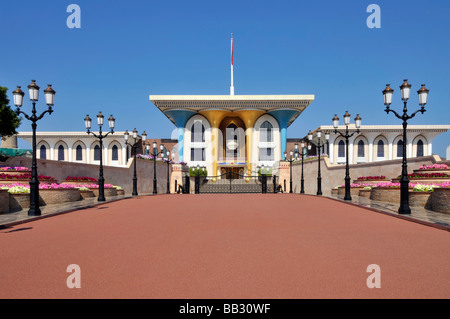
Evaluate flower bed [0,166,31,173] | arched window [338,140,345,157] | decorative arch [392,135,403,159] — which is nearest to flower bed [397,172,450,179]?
flower bed [0,166,31,173]

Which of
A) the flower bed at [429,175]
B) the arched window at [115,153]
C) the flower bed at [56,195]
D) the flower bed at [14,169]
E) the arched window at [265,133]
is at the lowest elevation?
the flower bed at [56,195]

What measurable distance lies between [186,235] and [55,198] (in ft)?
35.4

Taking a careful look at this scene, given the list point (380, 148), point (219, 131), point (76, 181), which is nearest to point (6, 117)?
point (76, 181)

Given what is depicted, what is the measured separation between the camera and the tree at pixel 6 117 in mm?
29906

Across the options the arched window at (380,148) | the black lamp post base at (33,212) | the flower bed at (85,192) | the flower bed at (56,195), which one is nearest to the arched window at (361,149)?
the arched window at (380,148)

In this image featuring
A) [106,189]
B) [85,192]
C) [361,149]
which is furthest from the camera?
[361,149]

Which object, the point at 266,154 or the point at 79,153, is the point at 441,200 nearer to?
the point at 266,154

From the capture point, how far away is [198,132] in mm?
48375

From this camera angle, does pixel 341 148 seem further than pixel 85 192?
Yes

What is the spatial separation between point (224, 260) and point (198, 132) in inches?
1752

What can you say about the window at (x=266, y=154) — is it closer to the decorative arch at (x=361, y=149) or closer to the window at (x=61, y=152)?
the decorative arch at (x=361, y=149)

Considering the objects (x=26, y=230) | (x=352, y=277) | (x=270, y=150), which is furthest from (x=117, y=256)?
(x=270, y=150)

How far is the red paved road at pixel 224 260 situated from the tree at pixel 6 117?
29.5m

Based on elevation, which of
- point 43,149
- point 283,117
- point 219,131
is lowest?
point 43,149
